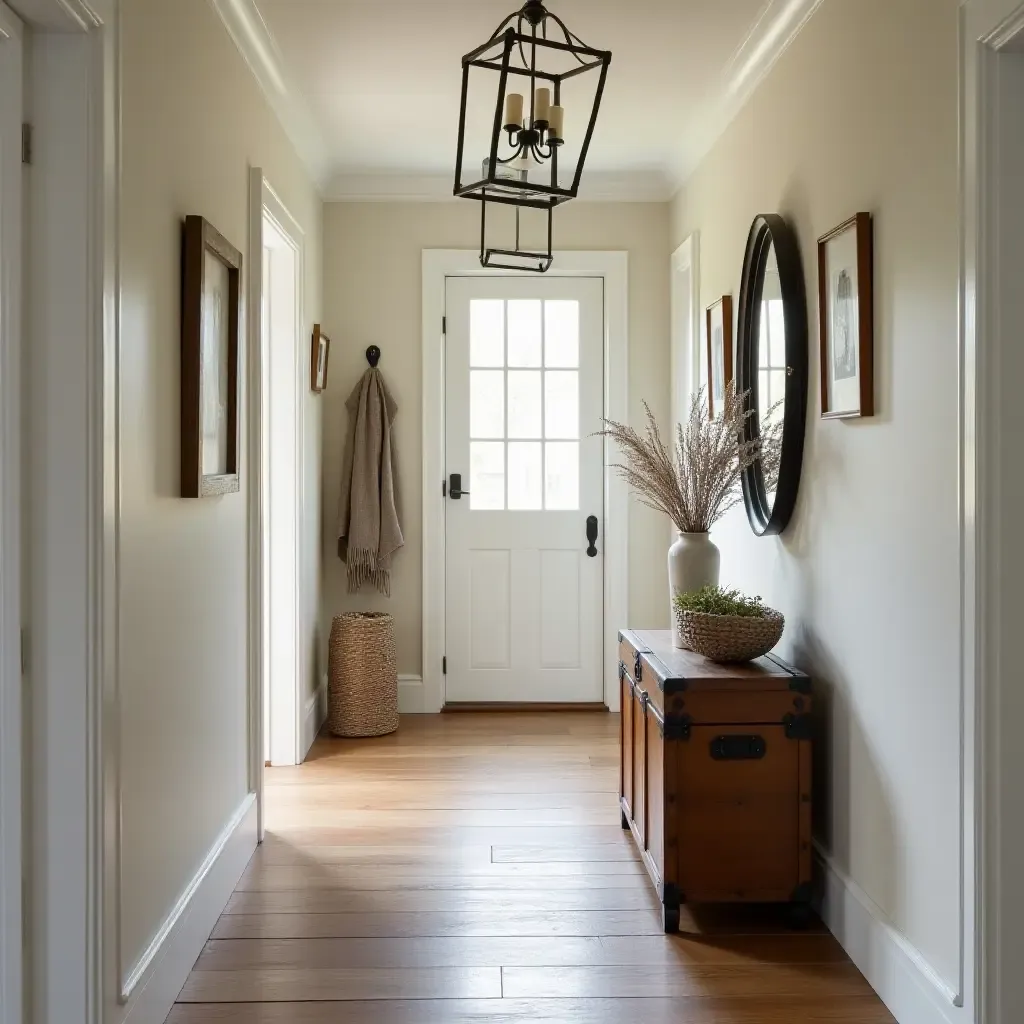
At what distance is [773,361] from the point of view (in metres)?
3.22

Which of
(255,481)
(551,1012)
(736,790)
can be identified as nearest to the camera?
(551,1012)

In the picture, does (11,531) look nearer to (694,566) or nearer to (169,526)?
(169,526)

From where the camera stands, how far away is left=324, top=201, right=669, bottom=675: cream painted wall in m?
5.10

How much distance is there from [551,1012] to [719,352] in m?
2.52

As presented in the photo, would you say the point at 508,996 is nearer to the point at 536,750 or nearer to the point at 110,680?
the point at 110,680

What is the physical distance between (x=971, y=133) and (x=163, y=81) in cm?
171

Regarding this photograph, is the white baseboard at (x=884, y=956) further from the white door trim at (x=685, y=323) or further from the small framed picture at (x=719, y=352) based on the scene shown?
the white door trim at (x=685, y=323)

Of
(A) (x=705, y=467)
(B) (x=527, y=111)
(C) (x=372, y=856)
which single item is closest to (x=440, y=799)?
(C) (x=372, y=856)

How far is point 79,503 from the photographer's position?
1.89 m

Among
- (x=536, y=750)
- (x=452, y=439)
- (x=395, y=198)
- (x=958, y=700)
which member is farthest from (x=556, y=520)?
(x=958, y=700)

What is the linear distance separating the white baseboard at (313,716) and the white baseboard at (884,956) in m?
2.31

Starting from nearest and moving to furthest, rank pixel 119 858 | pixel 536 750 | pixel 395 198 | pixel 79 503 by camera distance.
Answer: pixel 79 503 < pixel 119 858 < pixel 536 750 < pixel 395 198

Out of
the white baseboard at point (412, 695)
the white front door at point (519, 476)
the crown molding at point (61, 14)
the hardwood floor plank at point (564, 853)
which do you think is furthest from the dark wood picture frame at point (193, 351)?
the white baseboard at point (412, 695)

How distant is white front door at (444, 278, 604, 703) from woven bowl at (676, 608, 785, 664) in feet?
7.65
